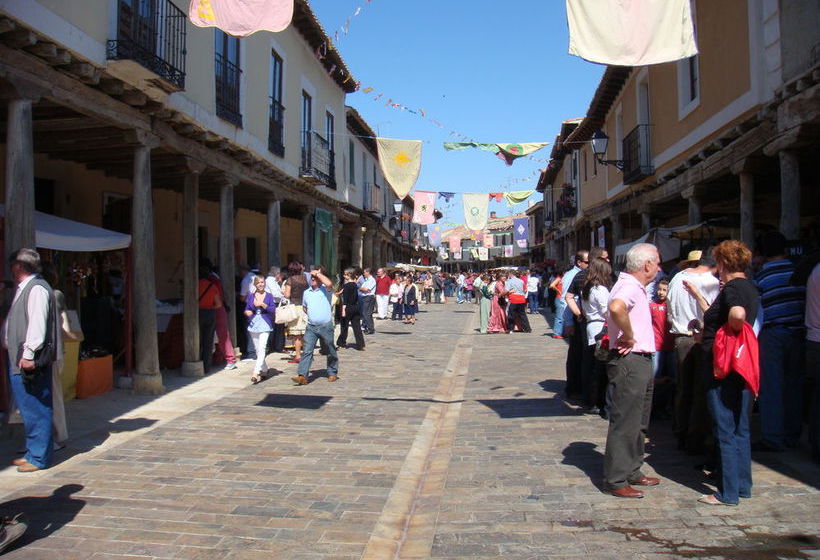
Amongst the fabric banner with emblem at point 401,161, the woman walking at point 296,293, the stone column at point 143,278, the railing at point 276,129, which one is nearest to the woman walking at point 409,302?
the fabric banner with emblem at point 401,161

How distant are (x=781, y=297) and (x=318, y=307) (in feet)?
19.4

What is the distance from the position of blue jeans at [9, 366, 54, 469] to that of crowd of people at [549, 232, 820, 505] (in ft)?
14.4

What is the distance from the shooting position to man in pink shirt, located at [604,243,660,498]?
14.7ft

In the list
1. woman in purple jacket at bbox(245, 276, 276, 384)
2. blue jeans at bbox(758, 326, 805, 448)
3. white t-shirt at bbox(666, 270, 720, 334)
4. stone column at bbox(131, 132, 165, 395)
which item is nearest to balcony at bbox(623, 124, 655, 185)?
woman in purple jacket at bbox(245, 276, 276, 384)

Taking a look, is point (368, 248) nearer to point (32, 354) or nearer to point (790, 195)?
point (790, 195)

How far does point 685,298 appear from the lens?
5.81 m

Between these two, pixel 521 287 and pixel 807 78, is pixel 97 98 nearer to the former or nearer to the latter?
pixel 807 78

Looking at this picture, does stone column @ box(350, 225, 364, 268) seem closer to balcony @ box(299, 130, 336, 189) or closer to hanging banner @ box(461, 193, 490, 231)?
balcony @ box(299, 130, 336, 189)

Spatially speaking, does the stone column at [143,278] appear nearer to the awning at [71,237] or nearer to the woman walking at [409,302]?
the awning at [71,237]

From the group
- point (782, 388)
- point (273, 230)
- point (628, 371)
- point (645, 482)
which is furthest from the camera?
point (273, 230)

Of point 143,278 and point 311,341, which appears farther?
point 311,341

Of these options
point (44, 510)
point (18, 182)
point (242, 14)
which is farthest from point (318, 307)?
point (44, 510)

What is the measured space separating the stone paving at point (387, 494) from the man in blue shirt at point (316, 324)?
1338 mm

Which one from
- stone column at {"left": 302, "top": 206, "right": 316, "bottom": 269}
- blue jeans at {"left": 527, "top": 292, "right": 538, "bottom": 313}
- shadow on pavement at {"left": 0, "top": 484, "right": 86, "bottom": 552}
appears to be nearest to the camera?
shadow on pavement at {"left": 0, "top": 484, "right": 86, "bottom": 552}
